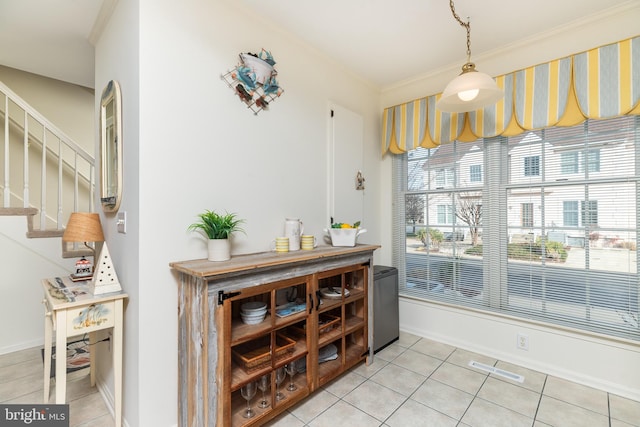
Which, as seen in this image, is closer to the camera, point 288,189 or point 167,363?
point 167,363

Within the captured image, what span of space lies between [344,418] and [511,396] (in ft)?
4.10

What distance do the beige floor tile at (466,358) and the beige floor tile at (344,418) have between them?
44.2 inches

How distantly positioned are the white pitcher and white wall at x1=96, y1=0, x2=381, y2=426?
109mm

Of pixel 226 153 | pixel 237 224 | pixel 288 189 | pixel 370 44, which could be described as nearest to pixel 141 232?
pixel 237 224

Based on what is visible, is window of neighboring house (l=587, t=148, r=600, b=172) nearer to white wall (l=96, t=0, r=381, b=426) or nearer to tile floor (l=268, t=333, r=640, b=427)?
tile floor (l=268, t=333, r=640, b=427)

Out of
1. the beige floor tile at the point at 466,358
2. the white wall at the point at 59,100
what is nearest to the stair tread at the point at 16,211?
the white wall at the point at 59,100

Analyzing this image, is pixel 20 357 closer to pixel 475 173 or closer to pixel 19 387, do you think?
pixel 19 387

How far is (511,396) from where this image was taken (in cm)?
205

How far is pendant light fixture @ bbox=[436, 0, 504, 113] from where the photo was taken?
5.71ft

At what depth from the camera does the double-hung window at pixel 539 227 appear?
2105 millimetres

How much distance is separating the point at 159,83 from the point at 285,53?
1093 mm

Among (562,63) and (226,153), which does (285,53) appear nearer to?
(226,153)

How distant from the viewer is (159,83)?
1604mm

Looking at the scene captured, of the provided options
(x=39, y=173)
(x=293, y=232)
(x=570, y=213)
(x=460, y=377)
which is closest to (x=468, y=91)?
(x=570, y=213)
